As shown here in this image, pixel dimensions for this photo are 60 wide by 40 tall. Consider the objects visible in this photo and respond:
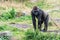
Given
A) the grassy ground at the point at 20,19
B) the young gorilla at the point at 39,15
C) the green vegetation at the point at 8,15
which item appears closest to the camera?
the young gorilla at the point at 39,15

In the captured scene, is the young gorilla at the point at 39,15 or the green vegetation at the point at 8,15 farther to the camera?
the green vegetation at the point at 8,15

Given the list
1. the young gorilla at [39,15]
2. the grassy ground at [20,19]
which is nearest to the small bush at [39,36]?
the grassy ground at [20,19]

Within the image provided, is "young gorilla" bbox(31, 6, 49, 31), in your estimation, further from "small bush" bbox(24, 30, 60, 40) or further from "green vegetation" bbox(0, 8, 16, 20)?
"green vegetation" bbox(0, 8, 16, 20)

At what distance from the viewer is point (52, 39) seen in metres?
11.3

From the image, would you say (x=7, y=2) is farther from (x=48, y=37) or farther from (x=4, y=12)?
(x=48, y=37)

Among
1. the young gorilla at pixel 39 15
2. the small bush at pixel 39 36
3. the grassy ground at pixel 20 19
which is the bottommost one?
the grassy ground at pixel 20 19

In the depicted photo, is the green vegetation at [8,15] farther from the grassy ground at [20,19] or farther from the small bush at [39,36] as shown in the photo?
the small bush at [39,36]

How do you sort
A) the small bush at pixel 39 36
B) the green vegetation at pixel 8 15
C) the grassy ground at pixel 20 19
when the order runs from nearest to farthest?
the small bush at pixel 39 36 → the grassy ground at pixel 20 19 → the green vegetation at pixel 8 15

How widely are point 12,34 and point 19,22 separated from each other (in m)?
4.50

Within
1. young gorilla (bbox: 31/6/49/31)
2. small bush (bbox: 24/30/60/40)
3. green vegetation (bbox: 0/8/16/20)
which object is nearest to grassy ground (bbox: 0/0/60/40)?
green vegetation (bbox: 0/8/16/20)

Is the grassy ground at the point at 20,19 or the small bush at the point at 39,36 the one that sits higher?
the small bush at the point at 39,36

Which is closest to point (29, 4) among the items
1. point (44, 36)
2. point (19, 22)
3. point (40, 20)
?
point (19, 22)

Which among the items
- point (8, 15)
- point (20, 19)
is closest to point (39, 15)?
point (20, 19)

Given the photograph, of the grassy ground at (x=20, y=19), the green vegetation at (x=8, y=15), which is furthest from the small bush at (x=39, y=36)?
the green vegetation at (x=8, y=15)
